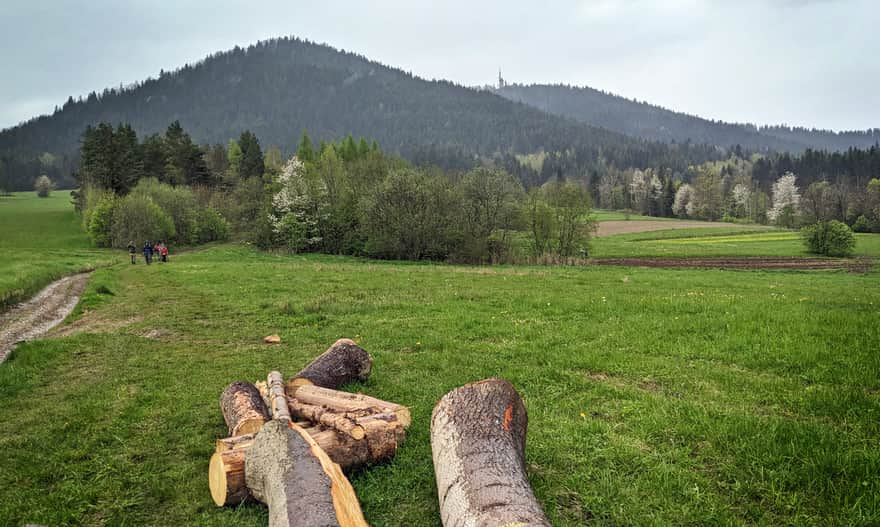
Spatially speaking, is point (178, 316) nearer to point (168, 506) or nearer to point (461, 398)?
point (168, 506)

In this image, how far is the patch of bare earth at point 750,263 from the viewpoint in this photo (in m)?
41.0

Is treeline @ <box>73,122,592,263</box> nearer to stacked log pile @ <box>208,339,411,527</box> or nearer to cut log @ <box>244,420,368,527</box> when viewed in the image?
stacked log pile @ <box>208,339,411,527</box>

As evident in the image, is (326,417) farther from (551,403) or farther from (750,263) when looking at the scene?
(750,263)

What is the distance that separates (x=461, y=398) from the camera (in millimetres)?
6000

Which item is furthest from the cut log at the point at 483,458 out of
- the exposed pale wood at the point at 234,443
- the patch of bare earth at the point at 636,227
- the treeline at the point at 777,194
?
the treeline at the point at 777,194

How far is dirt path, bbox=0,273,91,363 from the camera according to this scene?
15.2 metres

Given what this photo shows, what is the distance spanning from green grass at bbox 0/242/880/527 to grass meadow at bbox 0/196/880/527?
0.03 m

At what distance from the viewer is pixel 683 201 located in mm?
129125

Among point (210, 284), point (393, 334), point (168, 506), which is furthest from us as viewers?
point (210, 284)

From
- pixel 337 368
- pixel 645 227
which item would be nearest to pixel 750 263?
pixel 337 368

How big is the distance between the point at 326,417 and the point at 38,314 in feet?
63.3

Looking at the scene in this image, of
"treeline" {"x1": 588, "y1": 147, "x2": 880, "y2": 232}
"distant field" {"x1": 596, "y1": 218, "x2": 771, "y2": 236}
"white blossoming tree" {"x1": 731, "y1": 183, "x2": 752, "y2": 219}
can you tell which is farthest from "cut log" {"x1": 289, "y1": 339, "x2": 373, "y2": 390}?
"white blossoming tree" {"x1": 731, "y1": 183, "x2": 752, "y2": 219}

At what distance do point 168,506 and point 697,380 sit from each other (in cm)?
820

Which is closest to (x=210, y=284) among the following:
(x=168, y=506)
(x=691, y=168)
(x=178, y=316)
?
(x=178, y=316)
